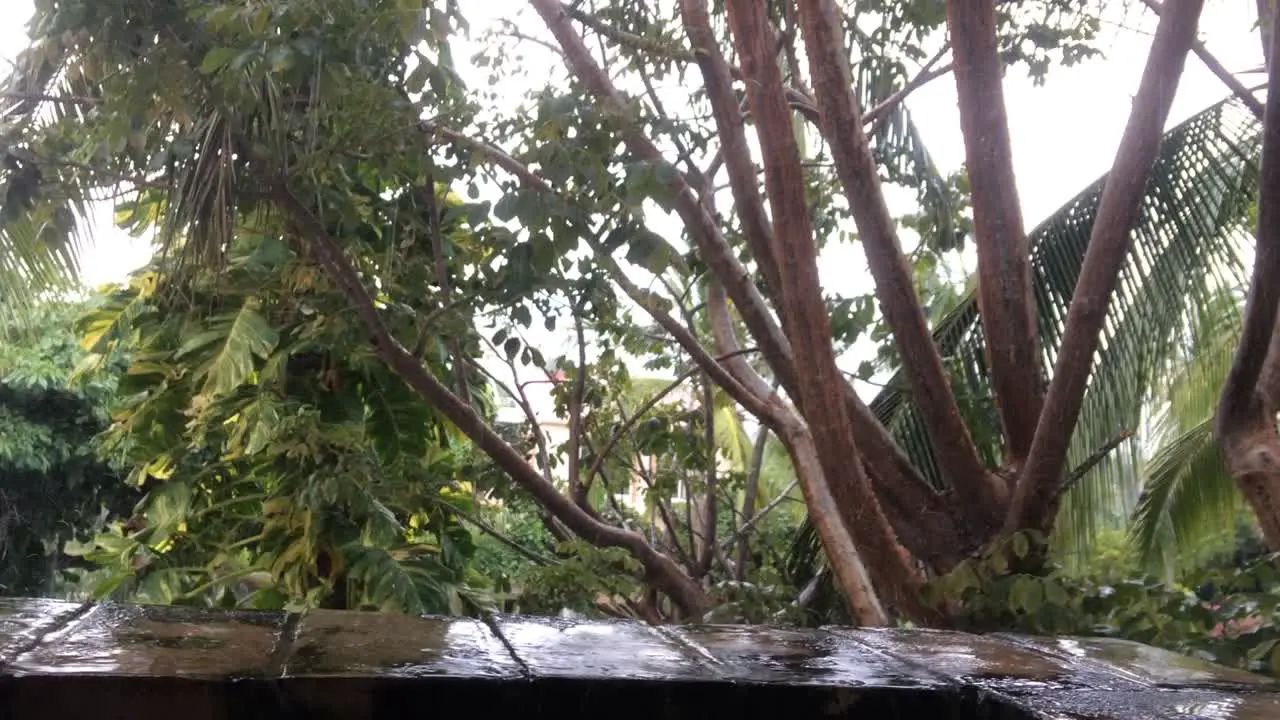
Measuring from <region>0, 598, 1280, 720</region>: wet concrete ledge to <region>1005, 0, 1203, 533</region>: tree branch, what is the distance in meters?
1.91

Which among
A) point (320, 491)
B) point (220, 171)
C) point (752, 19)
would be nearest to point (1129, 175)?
point (752, 19)

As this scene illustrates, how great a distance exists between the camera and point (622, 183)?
321cm

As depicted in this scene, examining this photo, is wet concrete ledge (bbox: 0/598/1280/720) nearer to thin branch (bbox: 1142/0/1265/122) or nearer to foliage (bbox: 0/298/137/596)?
thin branch (bbox: 1142/0/1265/122)

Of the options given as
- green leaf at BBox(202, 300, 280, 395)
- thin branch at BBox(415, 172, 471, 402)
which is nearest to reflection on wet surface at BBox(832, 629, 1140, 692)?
thin branch at BBox(415, 172, 471, 402)

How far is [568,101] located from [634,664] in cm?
200

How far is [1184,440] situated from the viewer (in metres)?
6.63

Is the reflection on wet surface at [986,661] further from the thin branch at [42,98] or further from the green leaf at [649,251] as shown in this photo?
the thin branch at [42,98]

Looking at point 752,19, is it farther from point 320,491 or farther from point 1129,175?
point 320,491

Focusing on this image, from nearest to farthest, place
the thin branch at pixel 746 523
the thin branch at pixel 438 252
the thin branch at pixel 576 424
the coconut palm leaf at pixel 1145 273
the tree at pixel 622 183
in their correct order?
1. the tree at pixel 622 183
2. the thin branch at pixel 438 252
3. the coconut palm leaf at pixel 1145 273
4. the thin branch at pixel 576 424
5. the thin branch at pixel 746 523

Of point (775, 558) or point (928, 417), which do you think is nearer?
point (928, 417)

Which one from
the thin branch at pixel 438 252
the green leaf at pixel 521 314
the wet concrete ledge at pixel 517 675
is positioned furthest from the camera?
the thin branch at pixel 438 252

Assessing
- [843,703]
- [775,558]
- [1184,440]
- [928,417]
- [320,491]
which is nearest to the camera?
[843,703]

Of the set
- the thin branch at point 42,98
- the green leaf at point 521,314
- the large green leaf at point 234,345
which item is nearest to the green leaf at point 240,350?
the large green leaf at point 234,345

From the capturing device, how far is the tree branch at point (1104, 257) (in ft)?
11.2
